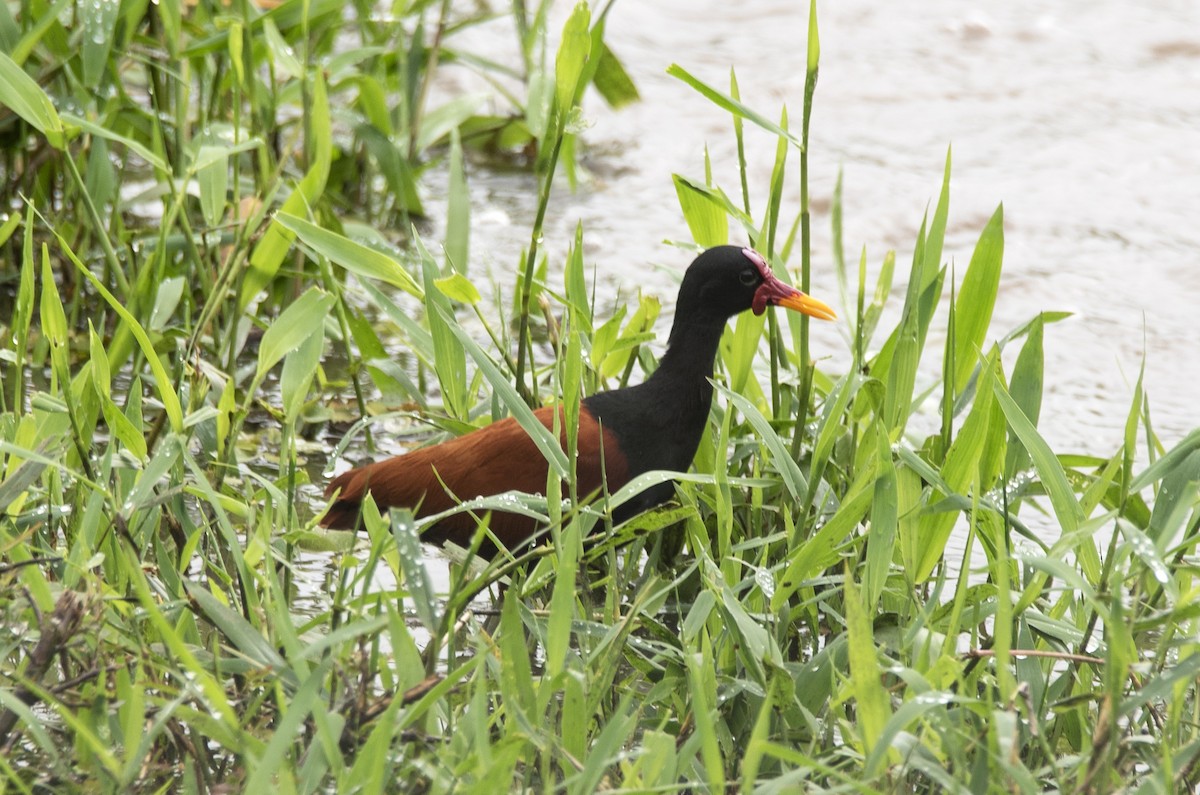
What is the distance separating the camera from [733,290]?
314 centimetres

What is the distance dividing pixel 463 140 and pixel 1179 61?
3.16m

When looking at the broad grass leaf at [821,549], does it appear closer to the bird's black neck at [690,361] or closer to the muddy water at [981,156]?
the bird's black neck at [690,361]

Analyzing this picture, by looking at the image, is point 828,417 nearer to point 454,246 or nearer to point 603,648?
point 603,648

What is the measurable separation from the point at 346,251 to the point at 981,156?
12.1ft

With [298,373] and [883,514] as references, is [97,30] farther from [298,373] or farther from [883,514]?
[883,514]

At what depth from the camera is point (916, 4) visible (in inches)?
276

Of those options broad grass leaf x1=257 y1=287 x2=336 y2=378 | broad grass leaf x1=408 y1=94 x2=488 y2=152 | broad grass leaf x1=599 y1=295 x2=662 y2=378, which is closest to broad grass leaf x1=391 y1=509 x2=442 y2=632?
broad grass leaf x1=257 y1=287 x2=336 y2=378

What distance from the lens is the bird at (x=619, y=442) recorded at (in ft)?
9.94

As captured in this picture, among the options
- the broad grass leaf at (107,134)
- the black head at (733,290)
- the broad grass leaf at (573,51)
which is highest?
the broad grass leaf at (573,51)

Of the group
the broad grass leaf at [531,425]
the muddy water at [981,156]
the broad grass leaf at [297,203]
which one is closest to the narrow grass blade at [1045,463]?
the broad grass leaf at [531,425]

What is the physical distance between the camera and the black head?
3113mm

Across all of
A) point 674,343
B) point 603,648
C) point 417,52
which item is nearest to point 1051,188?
point 417,52

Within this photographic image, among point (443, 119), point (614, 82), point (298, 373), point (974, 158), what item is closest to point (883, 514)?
point (298, 373)

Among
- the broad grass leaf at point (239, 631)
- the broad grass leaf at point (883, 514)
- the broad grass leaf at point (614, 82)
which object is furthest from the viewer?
the broad grass leaf at point (614, 82)
